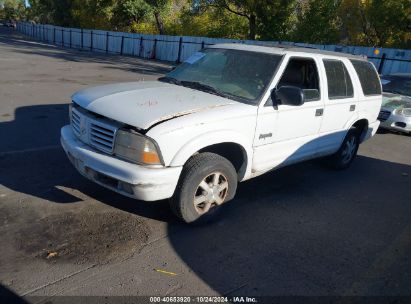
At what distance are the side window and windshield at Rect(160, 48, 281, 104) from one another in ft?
0.94

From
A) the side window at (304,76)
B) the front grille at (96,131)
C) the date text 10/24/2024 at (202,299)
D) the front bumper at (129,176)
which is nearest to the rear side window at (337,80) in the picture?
the side window at (304,76)

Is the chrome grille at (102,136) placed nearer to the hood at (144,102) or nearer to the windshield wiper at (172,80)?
the hood at (144,102)

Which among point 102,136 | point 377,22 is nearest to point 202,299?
point 102,136

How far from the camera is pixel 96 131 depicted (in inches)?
144

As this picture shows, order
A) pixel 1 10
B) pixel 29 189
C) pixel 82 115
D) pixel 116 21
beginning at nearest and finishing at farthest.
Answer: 1. pixel 82 115
2. pixel 29 189
3. pixel 116 21
4. pixel 1 10

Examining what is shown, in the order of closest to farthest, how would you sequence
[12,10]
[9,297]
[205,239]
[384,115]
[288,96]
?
[9,297] → [205,239] → [288,96] → [384,115] → [12,10]

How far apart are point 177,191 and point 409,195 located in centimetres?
364

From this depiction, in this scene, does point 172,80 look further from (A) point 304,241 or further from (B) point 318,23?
(B) point 318,23

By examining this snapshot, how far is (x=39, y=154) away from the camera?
217 inches

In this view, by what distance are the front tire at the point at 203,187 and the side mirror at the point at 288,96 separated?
92 cm

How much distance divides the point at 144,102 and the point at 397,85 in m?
8.53

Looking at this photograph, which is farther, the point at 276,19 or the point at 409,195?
the point at 276,19

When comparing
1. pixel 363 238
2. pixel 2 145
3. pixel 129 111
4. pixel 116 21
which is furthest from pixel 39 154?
pixel 116 21

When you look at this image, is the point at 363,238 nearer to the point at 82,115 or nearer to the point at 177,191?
the point at 177,191
